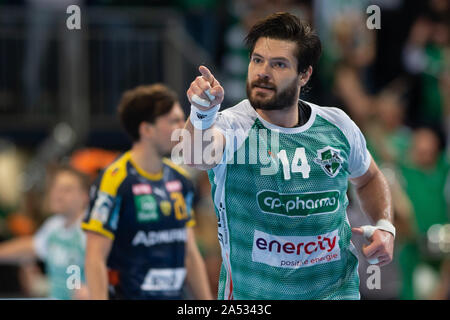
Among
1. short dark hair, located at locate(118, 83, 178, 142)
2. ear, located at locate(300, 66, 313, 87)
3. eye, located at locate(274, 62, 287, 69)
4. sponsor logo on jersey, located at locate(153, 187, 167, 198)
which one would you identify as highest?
eye, located at locate(274, 62, 287, 69)

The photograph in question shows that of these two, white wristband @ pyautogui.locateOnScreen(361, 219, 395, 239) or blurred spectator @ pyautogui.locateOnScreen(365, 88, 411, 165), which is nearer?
white wristband @ pyautogui.locateOnScreen(361, 219, 395, 239)

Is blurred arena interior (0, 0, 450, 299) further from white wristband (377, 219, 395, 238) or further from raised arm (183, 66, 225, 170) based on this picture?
raised arm (183, 66, 225, 170)

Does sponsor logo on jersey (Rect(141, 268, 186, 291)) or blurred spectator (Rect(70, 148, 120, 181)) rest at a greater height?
blurred spectator (Rect(70, 148, 120, 181))

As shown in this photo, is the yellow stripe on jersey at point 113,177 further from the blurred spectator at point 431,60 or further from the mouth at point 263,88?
the blurred spectator at point 431,60

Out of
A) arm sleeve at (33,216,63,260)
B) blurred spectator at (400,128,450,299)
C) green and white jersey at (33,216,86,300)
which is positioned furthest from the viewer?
blurred spectator at (400,128,450,299)

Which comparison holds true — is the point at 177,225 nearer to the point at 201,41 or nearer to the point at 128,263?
the point at 128,263

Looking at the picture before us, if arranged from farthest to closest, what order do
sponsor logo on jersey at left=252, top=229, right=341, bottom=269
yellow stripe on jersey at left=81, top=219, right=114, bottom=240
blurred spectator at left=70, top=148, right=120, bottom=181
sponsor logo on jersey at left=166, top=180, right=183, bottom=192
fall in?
blurred spectator at left=70, top=148, right=120, bottom=181
sponsor logo on jersey at left=166, top=180, right=183, bottom=192
yellow stripe on jersey at left=81, top=219, right=114, bottom=240
sponsor logo on jersey at left=252, top=229, right=341, bottom=269

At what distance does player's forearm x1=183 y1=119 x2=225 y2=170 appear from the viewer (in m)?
3.55

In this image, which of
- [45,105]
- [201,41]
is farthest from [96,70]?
[201,41]

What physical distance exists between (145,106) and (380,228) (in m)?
2.07

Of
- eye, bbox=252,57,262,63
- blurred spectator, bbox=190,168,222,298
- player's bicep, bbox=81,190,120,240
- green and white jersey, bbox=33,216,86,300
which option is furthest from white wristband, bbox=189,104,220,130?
blurred spectator, bbox=190,168,222,298

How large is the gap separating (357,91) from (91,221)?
15.9 ft

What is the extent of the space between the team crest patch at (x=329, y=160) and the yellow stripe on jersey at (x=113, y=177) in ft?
5.78
